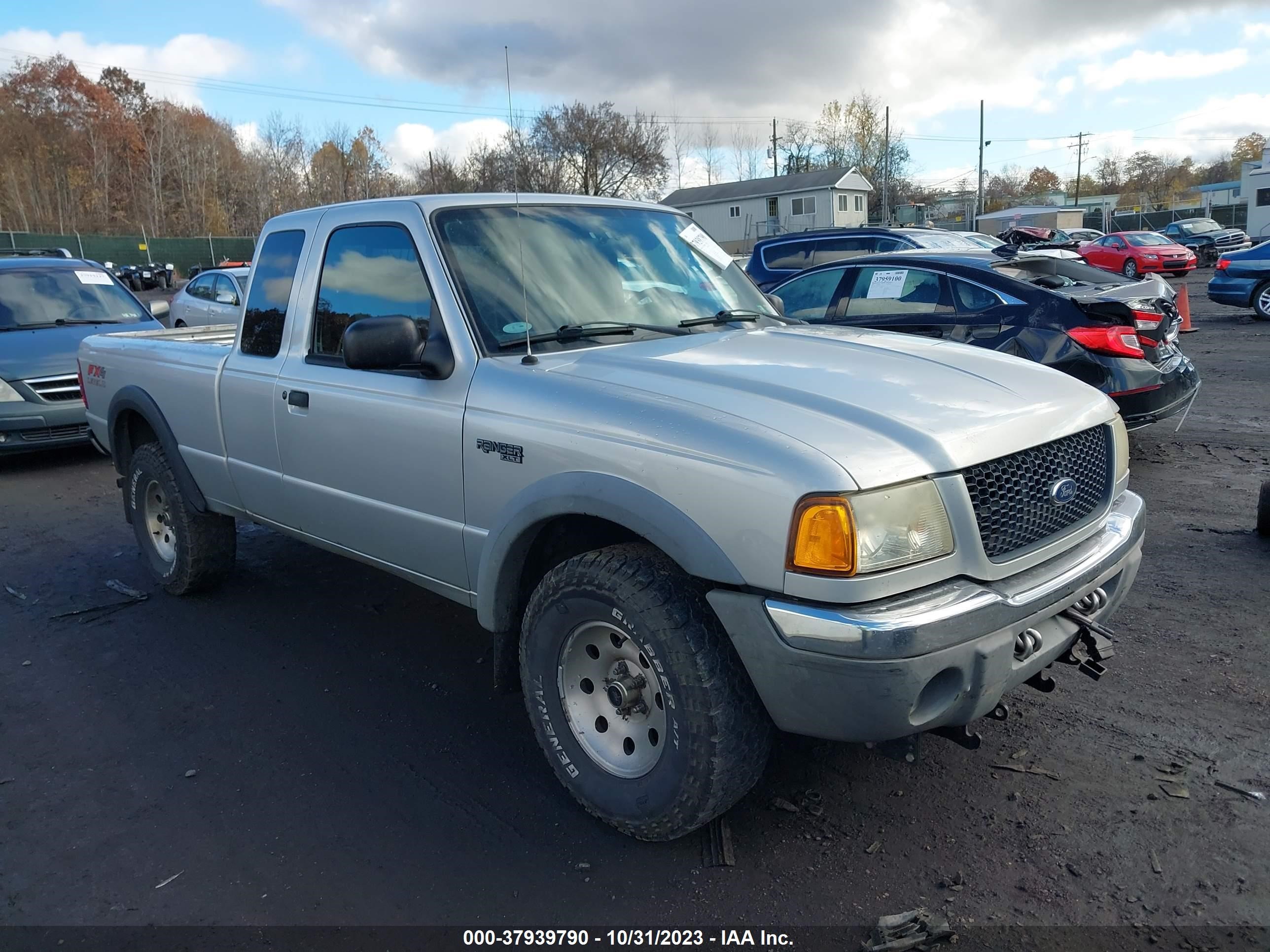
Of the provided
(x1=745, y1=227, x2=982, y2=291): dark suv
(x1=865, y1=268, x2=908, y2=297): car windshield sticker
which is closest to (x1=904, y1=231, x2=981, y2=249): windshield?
(x1=745, y1=227, x2=982, y2=291): dark suv

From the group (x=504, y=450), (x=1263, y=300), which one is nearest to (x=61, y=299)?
(x=504, y=450)

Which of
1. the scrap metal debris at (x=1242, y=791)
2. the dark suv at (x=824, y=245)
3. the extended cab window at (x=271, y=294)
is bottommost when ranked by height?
the scrap metal debris at (x=1242, y=791)

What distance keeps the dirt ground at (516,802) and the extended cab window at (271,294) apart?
1.53 m

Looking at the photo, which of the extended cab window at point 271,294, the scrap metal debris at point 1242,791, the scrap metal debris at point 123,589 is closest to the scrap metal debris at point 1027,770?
the scrap metal debris at point 1242,791

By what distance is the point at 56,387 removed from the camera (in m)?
8.86

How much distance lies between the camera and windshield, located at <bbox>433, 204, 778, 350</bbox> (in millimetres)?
3473

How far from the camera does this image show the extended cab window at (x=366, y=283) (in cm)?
362

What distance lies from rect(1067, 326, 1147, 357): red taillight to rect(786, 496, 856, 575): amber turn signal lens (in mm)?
5232

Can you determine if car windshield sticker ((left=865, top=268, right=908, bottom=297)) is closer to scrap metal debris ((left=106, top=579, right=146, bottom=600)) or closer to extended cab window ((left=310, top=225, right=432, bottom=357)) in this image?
extended cab window ((left=310, top=225, right=432, bottom=357))

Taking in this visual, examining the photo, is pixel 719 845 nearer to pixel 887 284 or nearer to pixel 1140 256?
pixel 887 284

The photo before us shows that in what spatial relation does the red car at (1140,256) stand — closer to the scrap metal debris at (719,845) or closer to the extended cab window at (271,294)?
the extended cab window at (271,294)

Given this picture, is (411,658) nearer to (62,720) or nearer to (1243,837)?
(62,720)

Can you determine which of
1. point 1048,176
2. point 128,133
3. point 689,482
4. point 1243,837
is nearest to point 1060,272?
point 1243,837

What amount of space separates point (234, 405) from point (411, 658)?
1.50 meters
